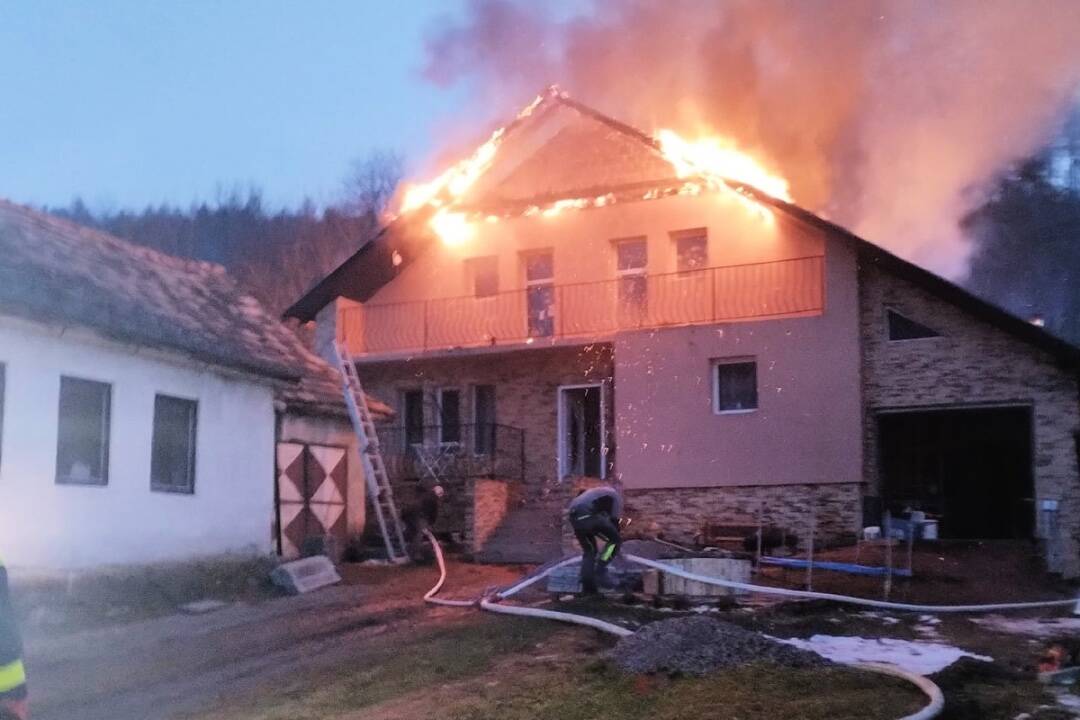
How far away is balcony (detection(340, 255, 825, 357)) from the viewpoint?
20484mm

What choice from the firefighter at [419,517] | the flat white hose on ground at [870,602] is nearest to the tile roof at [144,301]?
the firefighter at [419,517]

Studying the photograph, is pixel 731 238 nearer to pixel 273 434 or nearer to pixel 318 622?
pixel 273 434

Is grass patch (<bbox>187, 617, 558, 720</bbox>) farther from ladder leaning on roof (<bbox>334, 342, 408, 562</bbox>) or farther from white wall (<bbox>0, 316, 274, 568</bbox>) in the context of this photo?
ladder leaning on roof (<bbox>334, 342, 408, 562</bbox>)

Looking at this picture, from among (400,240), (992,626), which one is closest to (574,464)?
(400,240)

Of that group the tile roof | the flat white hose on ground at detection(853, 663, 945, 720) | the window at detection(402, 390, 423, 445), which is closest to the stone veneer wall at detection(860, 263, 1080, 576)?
the tile roof

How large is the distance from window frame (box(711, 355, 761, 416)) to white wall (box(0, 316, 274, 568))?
775cm

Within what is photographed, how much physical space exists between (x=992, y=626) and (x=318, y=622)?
7.25m

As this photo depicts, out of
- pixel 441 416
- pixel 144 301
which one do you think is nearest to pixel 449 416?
pixel 441 416

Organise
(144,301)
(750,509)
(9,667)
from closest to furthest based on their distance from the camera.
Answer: (9,667), (144,301), (750,509)

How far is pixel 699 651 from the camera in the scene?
880 cm

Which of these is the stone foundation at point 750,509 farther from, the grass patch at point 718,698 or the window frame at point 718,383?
the grass patch at point 718,698

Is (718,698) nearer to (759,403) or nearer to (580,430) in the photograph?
(759,403)

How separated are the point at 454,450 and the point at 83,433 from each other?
32.3 feet

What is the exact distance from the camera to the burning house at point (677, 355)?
63.1 feet
